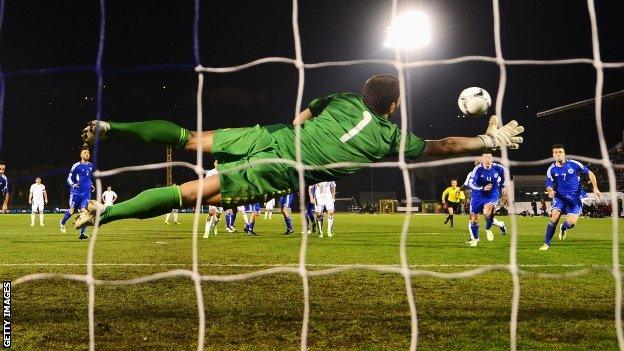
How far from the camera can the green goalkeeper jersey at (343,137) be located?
3.93 m

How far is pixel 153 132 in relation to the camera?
3.80 meters

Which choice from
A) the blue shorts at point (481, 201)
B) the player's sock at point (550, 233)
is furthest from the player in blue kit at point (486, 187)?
the player's sock at point (550, 233)

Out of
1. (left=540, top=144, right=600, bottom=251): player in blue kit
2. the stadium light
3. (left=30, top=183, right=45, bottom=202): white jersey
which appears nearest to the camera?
(left=540, top=144, right=600, bottom=251): player in blue kit

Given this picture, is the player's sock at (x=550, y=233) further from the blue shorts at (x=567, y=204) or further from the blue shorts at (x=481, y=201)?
the blue shorts at (x=481, y=201)

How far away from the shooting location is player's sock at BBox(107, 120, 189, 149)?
3764mm

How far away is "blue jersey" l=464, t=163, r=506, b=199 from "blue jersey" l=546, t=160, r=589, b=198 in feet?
4.69

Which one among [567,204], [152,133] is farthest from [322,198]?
[152,133]

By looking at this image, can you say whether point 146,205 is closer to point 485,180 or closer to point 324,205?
point 485,180

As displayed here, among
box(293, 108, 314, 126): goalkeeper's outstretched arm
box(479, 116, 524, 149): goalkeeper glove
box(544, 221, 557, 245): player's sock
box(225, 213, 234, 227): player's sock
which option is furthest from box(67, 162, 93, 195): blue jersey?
box(479, 116, 524, 149): goalkeeper glove

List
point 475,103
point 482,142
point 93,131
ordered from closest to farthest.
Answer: point 93,131
point 482,142
point 475,103

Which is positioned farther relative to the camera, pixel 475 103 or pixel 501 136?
pixel 475 103

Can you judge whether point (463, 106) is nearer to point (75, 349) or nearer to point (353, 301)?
point (353, 301)

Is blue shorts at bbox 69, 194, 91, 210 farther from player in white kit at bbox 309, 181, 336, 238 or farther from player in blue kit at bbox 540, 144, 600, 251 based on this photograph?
player in blue kit at bbox 540, 144, 600, 251

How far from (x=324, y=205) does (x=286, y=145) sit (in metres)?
10.7
